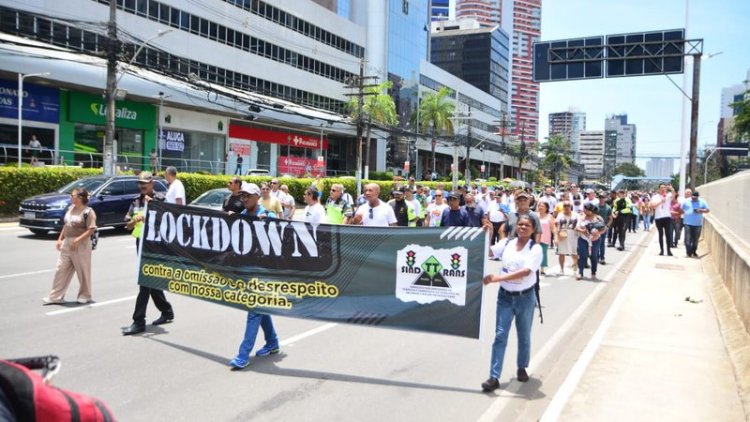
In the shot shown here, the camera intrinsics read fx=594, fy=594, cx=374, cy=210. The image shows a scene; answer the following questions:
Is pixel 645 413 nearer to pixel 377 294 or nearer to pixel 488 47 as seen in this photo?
pixel 377 294

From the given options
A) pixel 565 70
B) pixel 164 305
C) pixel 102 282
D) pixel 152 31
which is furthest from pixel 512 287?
pixel 152 31

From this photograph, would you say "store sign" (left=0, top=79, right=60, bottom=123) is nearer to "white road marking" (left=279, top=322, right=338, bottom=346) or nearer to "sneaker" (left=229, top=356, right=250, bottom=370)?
"white road marking" (left=279, top=322, right=338, bottom=346)

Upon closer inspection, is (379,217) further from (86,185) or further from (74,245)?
(86,185)

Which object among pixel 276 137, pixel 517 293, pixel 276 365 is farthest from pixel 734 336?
pixel 276 137

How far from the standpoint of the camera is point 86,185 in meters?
18.2

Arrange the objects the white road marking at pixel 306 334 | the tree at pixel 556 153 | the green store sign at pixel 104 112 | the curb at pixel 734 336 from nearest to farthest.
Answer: the curb at pixel 734 336
the white road marking at pixel 306 334
the green store sign at pixel 104 112
the tree at pixel 556 153

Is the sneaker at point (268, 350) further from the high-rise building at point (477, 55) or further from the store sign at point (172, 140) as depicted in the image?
the high-rise building at point (477, 55)

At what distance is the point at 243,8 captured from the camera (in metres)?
47.3

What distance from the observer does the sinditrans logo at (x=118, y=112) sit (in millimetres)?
35438

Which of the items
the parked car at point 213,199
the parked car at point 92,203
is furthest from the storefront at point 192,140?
the parked car at point 92,203

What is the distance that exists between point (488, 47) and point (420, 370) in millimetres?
154828

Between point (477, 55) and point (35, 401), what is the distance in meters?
160

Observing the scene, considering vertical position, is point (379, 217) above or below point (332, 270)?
above

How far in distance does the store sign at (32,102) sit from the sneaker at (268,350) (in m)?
30.4
